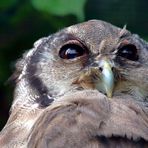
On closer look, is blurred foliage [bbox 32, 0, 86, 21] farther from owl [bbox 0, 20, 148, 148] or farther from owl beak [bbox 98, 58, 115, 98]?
owl beak [bbox 98, 58, 115, 98]

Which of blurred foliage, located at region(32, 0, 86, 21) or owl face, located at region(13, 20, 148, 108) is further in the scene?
blurred foliage, located at region(32, 0, 86, 21)

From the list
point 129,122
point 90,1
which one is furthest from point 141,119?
point 90,1

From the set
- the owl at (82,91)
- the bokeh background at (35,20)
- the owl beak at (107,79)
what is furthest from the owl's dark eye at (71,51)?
the bokeh background at (35,20)

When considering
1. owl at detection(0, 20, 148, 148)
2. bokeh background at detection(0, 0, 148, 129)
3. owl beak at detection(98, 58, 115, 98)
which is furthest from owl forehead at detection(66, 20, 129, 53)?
bokeh background at detection(0, 0, 148, 129)

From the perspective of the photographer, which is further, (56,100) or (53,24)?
(53,24)

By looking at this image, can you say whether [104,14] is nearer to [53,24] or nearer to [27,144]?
[53,24]

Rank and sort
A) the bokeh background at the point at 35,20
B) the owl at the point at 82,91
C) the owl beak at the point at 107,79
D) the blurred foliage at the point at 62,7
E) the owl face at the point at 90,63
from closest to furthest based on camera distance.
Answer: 1. the owl at the point at 82,91
2. the owl beak at the point at 107,79
3. the owl face at the point at 90,63
4. the blurred foliage at the point at 62,7
5. the bokeh background at the point at 35,20

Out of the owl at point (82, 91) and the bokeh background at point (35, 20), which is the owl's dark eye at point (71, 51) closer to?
the owl at point (82, 91)
